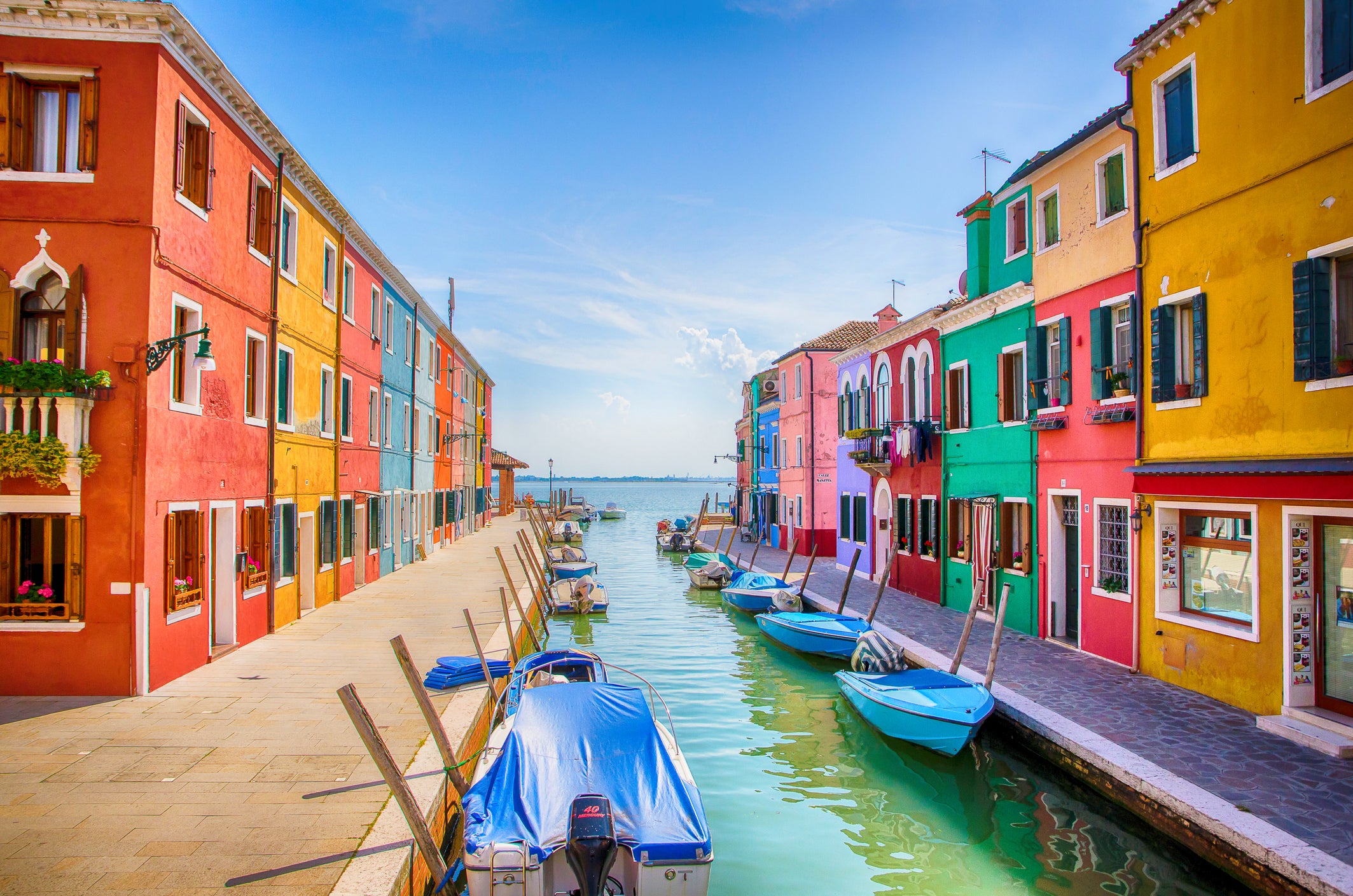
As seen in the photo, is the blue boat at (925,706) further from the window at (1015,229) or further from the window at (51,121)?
the window at (51,121)

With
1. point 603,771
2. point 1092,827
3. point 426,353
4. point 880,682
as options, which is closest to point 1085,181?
point 880,682

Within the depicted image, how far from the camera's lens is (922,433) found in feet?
62.5

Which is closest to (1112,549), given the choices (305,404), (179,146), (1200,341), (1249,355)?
(1200,341)

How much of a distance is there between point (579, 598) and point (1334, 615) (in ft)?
55.1

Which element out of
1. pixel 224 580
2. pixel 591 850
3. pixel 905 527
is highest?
pixel 905 527

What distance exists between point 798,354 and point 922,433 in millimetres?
14295

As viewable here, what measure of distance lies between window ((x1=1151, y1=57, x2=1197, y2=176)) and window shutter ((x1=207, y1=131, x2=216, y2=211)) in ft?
45.6

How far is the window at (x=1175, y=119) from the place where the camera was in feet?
35.4

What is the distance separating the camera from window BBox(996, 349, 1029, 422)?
15.6 m

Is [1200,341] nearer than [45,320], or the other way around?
[45,320]

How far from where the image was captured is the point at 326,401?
18234 mm

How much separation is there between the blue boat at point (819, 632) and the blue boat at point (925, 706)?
11.3ft

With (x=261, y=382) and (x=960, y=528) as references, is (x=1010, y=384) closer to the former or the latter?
(x=960, y=528)

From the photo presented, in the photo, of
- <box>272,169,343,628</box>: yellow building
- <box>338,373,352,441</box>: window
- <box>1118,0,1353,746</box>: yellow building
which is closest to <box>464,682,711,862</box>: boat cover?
<box>1118,0,1353,746</box>: yellow building
